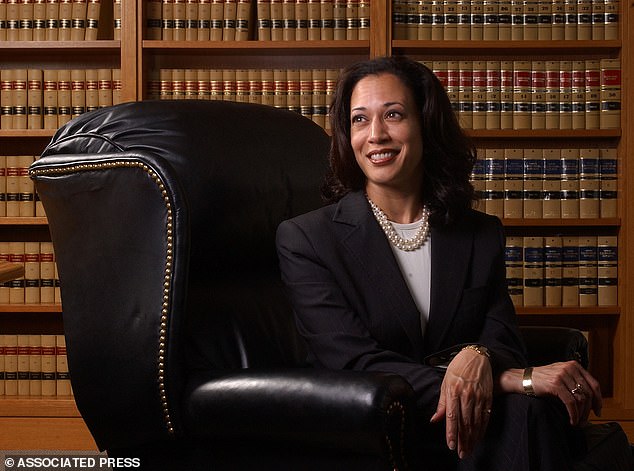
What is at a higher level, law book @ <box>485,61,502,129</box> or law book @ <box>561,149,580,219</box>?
law book @ <box>485,61,502,129</box>

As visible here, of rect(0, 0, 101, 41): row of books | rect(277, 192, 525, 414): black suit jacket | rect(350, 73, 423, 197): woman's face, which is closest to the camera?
rect(277, 192, 525, 414): black suit jacket

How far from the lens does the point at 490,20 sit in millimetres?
3262

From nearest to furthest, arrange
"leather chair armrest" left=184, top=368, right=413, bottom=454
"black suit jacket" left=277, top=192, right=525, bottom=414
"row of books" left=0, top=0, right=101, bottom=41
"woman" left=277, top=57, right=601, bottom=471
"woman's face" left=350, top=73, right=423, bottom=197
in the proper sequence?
"leather chair armrest" left=184, top=368, right=413, bottom=454
"woman" left=277, top=57, right=601, bottom=471
"black suit jacket" left=277, top=192, right=525, bottom=414
"woman's face" left=350, top=73, right=423, bottom=197
"row of books" left=0, top=0, right=101, bottom=41

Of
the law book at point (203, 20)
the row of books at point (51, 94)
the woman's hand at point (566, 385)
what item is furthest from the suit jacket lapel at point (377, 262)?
the row of books at point (51, 94)

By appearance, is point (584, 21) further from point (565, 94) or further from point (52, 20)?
point (52, 20)

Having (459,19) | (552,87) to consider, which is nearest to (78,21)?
(459,19)

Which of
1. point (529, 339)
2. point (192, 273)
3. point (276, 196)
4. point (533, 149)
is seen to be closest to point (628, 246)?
point (533, 149)

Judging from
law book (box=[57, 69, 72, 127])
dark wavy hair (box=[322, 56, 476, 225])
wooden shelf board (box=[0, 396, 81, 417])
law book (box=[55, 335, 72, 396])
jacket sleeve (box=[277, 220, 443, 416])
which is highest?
law book (box=[57, 69, 72, 127])

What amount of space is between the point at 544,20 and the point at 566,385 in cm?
209

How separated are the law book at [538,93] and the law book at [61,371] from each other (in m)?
1.91

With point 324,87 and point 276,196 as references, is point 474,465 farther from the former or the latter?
point 324,87

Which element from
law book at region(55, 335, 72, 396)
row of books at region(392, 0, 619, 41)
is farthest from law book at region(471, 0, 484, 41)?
law book at region(55, 335, 72, 396)

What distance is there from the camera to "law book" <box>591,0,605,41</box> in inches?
128

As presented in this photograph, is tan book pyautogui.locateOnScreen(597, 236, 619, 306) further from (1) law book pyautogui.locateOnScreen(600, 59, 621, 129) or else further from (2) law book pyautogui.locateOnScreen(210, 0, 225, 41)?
(2) law book pyautogui.locateOnScreen(210, 0, 225, 41)
